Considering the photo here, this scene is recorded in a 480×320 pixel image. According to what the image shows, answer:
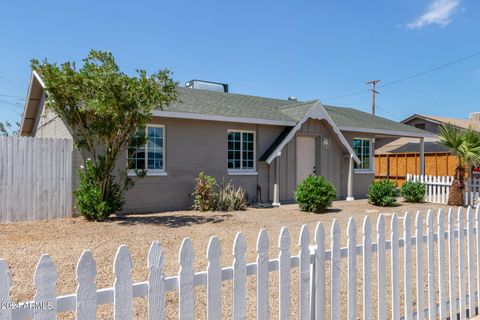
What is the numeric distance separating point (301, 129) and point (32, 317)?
42.3 ft

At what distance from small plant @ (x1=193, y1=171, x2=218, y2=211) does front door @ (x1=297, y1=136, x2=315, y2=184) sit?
4499 millimetres

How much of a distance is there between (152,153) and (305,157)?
6.40 m

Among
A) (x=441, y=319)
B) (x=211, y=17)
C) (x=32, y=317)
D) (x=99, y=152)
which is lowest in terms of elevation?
(x=441, y=319)

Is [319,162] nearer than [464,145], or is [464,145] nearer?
[464,145]

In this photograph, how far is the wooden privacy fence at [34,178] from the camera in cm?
886

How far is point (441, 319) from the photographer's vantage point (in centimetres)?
341

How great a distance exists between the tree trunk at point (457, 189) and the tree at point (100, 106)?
1077cm

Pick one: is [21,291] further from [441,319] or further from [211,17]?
[211,17]

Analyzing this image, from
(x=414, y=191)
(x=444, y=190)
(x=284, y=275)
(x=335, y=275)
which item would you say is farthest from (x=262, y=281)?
(x=444, y=190)

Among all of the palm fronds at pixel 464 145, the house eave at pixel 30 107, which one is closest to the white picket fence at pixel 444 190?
the palm fronds at pixel 464 145

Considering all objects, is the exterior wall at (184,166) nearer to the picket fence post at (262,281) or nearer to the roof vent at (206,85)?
the roof vent at (206,85)

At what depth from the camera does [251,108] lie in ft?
47.4

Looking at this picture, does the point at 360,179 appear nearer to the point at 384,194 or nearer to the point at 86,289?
the point at 384,194

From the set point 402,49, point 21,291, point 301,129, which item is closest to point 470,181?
point 301,129
